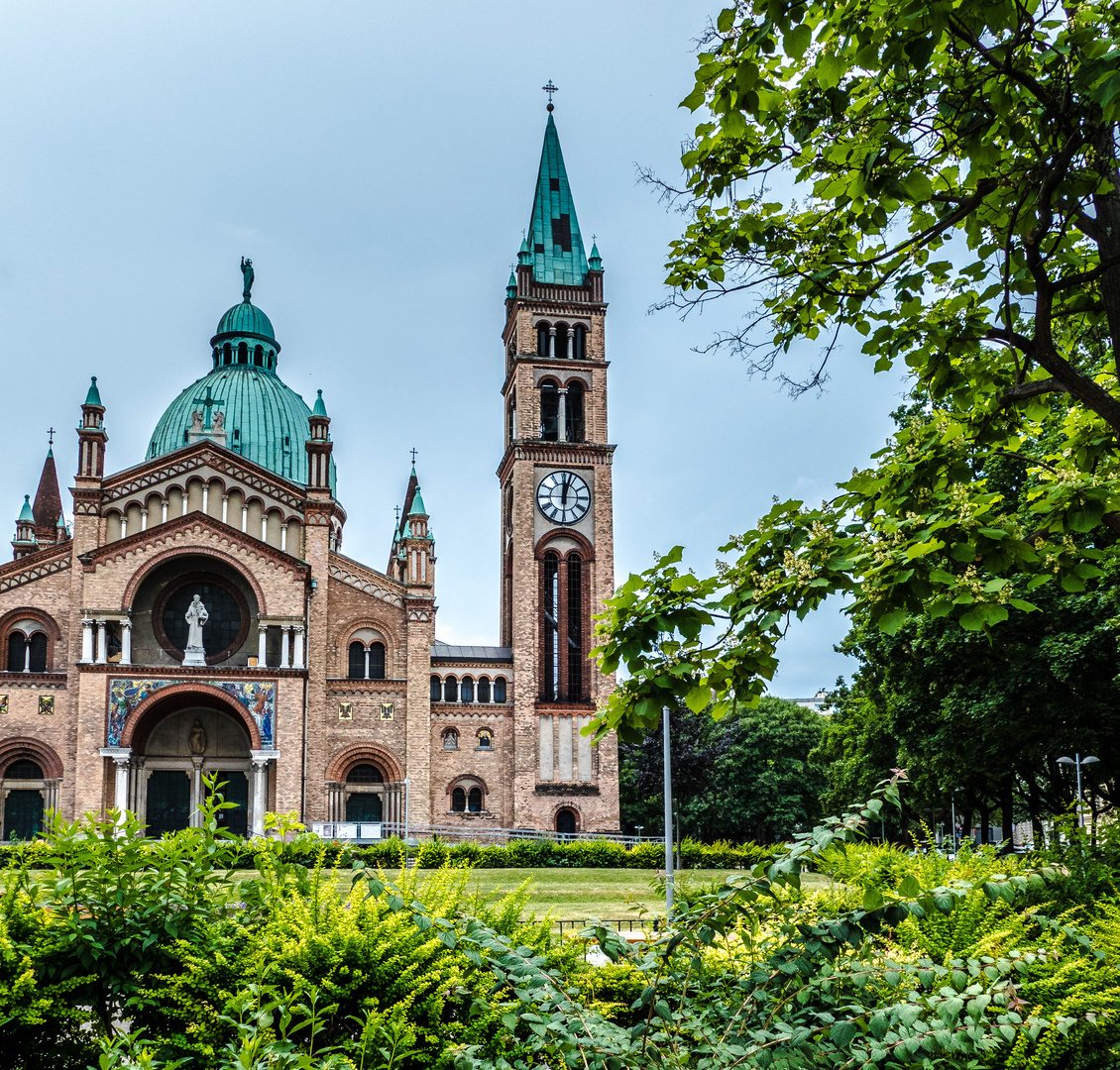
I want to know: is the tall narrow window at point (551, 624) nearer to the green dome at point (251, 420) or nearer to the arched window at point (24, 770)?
the green dome at point (251, 420)

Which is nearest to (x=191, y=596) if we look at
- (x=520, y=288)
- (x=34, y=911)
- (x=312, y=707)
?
(x=312, y=707)

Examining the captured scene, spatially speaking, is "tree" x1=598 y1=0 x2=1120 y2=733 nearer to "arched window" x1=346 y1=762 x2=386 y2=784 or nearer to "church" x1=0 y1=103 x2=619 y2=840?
"church" x1=0 y1=103 x2=619 y2=840

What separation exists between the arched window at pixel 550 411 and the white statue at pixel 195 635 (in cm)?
1483

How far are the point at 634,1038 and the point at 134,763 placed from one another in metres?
38.0

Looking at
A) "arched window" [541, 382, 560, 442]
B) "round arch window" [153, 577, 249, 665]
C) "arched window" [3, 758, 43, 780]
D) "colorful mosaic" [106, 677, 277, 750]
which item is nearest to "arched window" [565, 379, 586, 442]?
"arched window" [541, 382, 560, 442]

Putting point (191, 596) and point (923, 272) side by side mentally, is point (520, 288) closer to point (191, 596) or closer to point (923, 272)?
point (191, 596)

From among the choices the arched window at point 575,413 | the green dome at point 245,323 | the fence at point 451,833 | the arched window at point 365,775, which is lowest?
the fence at point 451,833

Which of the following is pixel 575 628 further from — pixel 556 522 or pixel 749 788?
pixel 749 788

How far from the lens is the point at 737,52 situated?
5.59m

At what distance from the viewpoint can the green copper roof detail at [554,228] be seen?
154ft

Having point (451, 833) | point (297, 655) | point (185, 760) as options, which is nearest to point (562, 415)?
point (297, 655)

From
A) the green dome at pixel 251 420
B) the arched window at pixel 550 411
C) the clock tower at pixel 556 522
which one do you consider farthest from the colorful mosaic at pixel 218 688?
the green dome at pixel 251 420

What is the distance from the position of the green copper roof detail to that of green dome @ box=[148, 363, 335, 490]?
16006mm

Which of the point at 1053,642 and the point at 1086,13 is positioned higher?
the point at 1086,13
